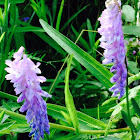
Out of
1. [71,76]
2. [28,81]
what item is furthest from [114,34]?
[71,76]

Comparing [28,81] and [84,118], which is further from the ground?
[28,81]

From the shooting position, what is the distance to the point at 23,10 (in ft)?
6.85

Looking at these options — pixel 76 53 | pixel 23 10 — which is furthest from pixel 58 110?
pixel 23 10

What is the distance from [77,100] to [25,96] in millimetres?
889

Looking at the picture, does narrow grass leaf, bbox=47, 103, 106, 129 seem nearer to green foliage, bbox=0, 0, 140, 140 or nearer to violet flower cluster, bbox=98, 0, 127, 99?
green foliage, bbox=0, 0, 140, 140

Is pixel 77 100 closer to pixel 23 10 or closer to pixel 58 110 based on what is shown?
pixel 58 110

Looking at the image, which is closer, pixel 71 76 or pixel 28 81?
pixel 28 81

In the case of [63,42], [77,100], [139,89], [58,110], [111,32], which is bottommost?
[77,100]

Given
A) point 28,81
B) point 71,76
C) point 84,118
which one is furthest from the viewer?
point 71,76

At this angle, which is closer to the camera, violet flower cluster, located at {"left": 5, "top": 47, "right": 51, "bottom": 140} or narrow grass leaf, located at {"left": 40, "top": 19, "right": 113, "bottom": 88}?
violet flower cluster, located at {"left": 5, "top": 47, "right": 51, "bottom": 140}

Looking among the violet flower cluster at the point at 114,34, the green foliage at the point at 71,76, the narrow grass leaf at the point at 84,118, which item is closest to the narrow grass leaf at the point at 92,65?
the green foliage at the point at 71,76

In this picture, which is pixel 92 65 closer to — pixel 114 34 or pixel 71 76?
pixel 114 34

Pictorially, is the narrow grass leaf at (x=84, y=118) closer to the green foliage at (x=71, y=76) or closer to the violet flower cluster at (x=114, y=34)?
the green foliage at (x=71, y=76)

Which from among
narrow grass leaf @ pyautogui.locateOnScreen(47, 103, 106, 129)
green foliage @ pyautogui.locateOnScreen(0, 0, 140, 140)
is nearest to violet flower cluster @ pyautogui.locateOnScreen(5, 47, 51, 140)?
green foliage @ pyautogui.locateOnScreen(0, 0, 140, 140)
